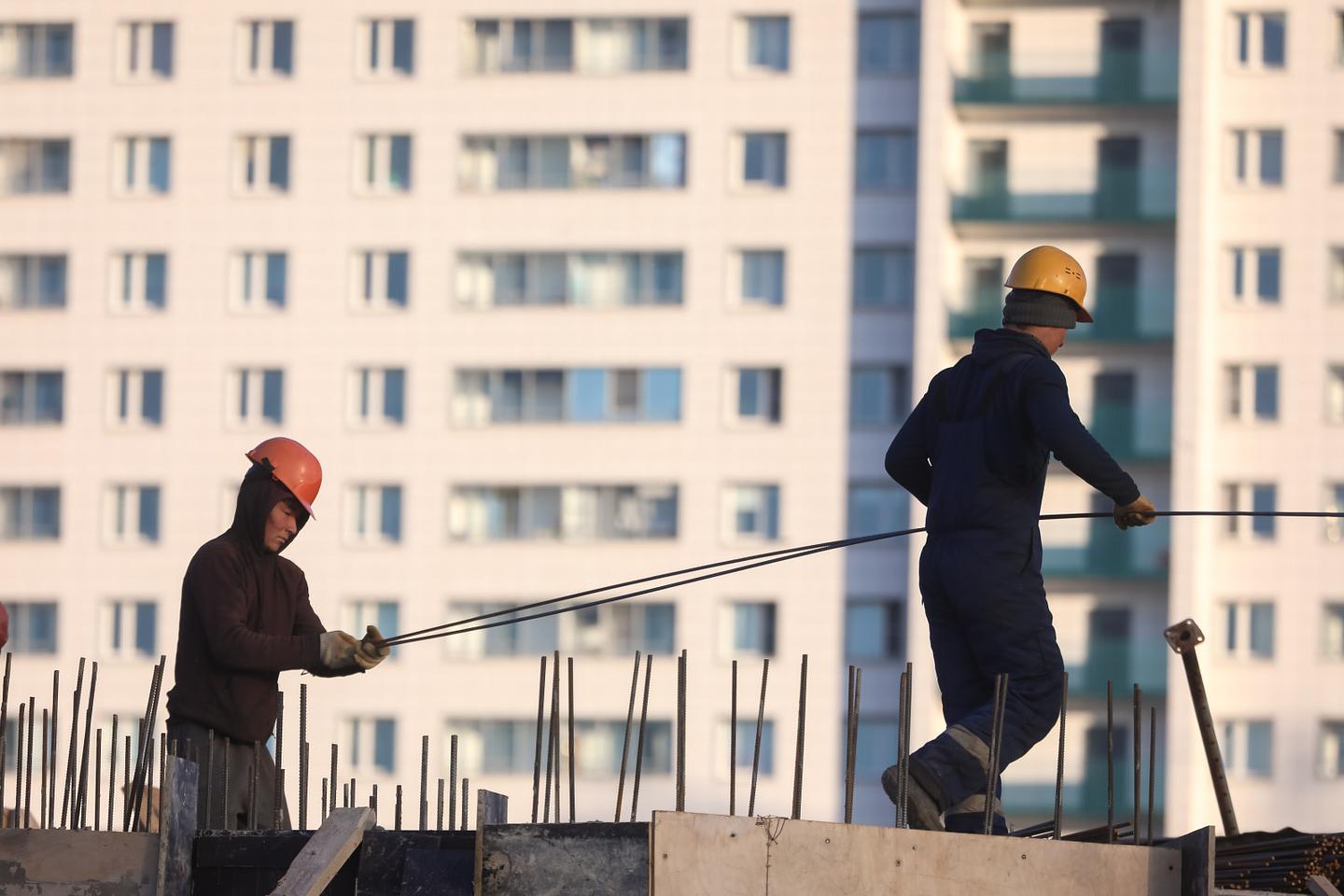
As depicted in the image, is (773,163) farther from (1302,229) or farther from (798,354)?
(1302,229)

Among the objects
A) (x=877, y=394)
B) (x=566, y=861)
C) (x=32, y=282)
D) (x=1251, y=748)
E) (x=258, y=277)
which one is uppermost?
(x=258, y=277)

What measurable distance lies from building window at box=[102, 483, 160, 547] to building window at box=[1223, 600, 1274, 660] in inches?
935

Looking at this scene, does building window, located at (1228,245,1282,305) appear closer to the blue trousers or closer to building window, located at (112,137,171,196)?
building window, located at (112,137,171,196)

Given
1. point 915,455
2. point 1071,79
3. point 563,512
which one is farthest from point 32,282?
point 915,455

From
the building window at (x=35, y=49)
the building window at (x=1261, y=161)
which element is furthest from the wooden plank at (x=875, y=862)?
the building window at (x=35, y=49)

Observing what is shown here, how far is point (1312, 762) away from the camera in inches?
2223

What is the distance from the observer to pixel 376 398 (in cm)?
6097

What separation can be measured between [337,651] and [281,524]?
0.57m

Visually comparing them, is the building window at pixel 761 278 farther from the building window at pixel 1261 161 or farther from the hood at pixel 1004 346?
the hood at pixel 1004 346

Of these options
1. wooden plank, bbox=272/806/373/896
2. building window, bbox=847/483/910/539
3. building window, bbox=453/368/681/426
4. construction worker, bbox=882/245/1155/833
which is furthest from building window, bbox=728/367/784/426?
wooden plank, bbox=272/806/373/896

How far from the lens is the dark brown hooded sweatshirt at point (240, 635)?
10.6 m

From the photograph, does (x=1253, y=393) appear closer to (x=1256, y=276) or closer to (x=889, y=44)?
(x=1256, y=276)

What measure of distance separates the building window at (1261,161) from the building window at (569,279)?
1222 centimetres

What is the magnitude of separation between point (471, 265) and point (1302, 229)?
59.4 feet
